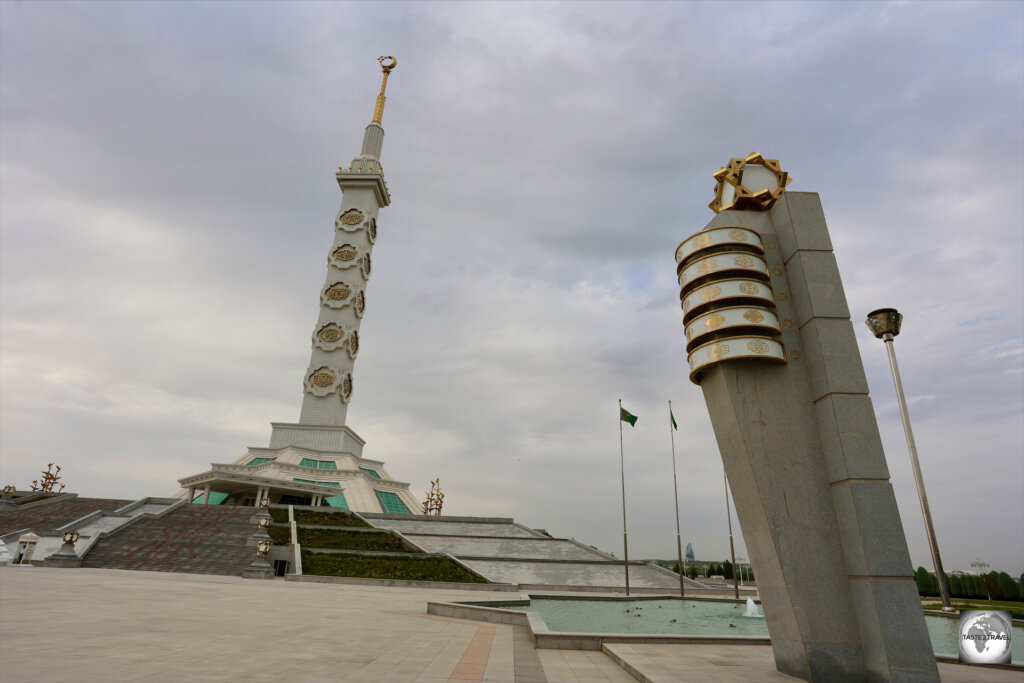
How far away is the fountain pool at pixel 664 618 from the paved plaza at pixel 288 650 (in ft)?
8.50

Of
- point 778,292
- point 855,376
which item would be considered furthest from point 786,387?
point 778,292

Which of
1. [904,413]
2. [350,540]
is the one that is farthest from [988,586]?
[350,540]

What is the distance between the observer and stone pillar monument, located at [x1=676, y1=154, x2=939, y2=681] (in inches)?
294

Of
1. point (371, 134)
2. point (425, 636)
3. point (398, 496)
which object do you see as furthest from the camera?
point (371, 134)

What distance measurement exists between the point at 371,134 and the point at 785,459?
6334 centimetres

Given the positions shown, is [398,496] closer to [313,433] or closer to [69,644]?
[313,433]

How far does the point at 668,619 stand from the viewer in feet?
52.1

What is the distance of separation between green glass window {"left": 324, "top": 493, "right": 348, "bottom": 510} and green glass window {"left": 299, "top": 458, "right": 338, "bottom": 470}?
4280mm

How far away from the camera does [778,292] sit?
30.6ft

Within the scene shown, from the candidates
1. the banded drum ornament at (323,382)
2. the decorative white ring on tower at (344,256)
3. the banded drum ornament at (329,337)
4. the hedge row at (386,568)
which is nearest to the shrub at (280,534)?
the hedge row at (386,568)

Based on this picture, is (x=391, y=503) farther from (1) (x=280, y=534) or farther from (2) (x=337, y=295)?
(2) (x=337, y=295)

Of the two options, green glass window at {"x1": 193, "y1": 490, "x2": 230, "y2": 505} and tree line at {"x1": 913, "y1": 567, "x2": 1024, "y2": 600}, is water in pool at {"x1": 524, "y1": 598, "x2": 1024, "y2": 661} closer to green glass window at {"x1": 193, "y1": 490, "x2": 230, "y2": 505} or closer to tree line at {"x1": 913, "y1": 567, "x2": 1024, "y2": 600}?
tree line at {"x1": 913, "y1": 567, "x2": 1024, "y2": 600}

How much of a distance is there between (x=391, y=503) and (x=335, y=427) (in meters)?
8.95

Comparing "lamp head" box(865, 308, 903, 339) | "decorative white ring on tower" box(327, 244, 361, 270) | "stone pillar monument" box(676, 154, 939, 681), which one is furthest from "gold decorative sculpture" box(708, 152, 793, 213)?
"decorative white ring on tower" box(327, 244, 361, 270)
